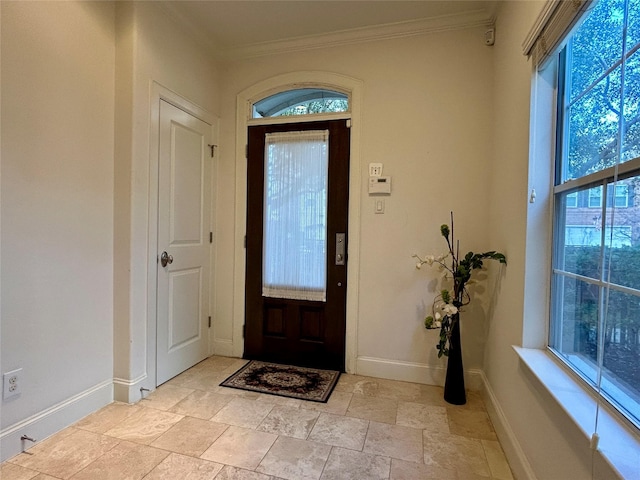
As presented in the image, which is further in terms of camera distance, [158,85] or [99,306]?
[158,85]

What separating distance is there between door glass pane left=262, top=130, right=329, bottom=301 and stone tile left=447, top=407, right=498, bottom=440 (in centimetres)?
125

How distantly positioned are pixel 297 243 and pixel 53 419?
1.89 meters

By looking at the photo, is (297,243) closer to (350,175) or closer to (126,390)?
(350,175)

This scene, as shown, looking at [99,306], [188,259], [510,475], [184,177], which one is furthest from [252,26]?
[510,475]

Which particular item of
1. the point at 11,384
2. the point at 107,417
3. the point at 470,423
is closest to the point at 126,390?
the point at 107,417

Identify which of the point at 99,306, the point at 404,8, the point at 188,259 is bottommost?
the point at 99,306

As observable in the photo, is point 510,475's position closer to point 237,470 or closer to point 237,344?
point 237,470

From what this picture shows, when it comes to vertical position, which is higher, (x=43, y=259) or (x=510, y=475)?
(x=43, y=259)

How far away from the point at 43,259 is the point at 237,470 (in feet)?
4.93

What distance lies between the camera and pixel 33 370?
1.67 meters

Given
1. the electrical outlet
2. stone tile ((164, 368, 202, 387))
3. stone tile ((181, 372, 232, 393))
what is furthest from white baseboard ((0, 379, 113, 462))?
stone tile ((181, 372, 232, 393))

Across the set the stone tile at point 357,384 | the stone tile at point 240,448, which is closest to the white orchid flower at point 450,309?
the stone tile at point 357,384

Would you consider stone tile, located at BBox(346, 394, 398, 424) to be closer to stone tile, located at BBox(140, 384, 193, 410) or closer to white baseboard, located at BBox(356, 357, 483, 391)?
white baseboard, located at BBox(356, 357, 483, 391)

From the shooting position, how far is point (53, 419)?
1.75m
